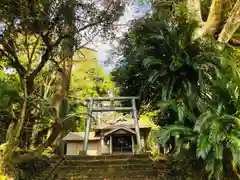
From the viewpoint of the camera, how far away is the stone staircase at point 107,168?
658 cm

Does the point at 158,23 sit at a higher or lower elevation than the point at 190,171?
higher

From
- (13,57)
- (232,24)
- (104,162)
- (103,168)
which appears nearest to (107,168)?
(103,168)

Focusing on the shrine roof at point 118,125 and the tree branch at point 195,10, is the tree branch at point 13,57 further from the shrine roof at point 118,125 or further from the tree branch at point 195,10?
the shrine roof at point 118,125

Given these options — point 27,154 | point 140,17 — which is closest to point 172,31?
point 140,17

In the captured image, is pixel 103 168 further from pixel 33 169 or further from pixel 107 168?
pixel 33 169

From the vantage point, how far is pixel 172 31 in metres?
8.18

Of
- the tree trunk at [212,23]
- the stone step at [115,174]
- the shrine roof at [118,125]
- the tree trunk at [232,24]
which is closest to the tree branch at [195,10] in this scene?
the tree trunk at [212,23]

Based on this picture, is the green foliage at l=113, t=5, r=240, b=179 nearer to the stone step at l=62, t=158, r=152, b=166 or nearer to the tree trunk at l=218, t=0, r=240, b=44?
the tree trunk at l=218, t=0, r=240, b=44

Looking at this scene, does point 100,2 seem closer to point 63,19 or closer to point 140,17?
point 63,19

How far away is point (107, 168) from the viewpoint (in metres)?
7.11

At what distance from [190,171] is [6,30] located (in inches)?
201

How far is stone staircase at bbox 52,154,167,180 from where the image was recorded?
21.6 feet

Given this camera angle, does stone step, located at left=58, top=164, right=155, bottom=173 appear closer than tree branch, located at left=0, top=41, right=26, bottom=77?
No

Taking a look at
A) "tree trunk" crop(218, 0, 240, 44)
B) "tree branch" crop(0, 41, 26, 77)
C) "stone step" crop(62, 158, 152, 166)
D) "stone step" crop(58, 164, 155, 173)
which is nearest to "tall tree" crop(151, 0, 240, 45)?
"tree trunk" crop(218, 0, 240, 44)
